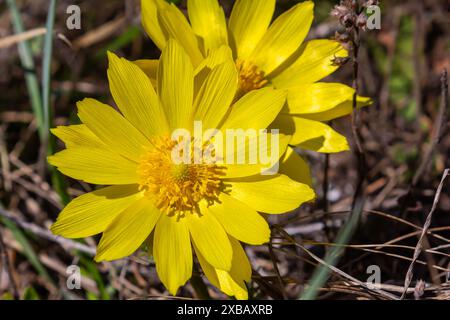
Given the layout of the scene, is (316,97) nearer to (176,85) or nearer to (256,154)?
(256,154)

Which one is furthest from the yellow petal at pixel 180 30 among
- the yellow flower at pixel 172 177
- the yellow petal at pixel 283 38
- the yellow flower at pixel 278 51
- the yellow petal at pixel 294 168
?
the yellow petal at pixel 294 168

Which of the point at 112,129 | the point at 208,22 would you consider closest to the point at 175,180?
the point at 112,129

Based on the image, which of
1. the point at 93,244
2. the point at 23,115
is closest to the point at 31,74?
the point at 23,115

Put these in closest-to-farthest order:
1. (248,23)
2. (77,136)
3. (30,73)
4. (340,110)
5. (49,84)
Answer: (77,136) → (340,110) → (248,23) → (49,84) → (30,73)

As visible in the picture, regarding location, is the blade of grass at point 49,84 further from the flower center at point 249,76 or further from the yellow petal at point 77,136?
the flower center at point 249,76

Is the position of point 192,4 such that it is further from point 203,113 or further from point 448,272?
point 448,272

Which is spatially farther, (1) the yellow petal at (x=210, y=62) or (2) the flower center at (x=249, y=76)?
(2) the flower center at (x=249, y=76)

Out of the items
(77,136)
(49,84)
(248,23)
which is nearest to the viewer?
(77,136)
